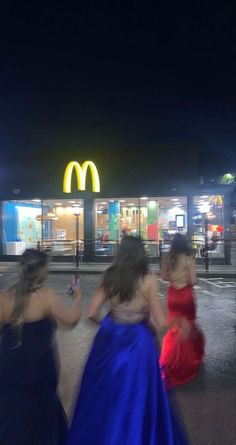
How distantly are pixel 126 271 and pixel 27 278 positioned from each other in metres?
0.77

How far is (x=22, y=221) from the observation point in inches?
1019

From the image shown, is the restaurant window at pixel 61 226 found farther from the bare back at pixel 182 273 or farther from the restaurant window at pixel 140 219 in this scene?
the bare back at pixel 182 273

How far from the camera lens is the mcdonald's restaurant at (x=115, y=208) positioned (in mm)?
23344

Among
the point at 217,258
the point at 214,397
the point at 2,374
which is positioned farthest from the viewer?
the point at 217,258

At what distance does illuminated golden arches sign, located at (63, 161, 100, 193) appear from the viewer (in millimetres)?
23764

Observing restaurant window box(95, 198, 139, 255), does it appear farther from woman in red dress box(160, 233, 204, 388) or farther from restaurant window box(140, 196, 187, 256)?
woman in red dress box(160, 233, 204, 388)

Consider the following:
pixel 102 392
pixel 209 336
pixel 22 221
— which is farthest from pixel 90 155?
pixel 102 392

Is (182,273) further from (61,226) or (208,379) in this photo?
(61,226)

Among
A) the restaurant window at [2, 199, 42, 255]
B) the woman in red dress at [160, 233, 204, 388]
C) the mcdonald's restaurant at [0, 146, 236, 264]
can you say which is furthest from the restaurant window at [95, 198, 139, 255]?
the woman in red dress at [160, 233, 204, 388]

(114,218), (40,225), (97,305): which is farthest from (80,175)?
(97,305)

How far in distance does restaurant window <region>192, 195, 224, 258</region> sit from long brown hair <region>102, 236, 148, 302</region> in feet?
63.1

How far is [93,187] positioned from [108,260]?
3.64 meters

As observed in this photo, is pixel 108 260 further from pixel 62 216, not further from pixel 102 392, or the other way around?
pixel 102 392

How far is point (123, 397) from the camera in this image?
315 centimetres
